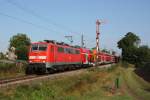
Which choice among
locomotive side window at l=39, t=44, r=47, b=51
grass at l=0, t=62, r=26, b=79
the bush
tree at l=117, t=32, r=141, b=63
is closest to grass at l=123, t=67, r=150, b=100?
locomotive side window at l=39, t=44, r=47, b=51

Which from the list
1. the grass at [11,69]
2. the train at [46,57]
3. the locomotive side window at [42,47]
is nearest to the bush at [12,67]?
the grass at [11,69]

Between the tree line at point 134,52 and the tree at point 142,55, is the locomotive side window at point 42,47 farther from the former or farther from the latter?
the tree at point 142,55

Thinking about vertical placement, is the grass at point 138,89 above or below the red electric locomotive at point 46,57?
below

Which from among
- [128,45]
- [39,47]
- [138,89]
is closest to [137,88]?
[138,89]

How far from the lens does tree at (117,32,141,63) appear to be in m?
124

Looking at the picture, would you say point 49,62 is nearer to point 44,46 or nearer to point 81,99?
point 44,46

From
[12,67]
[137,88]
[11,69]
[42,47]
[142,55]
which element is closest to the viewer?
[137,88]

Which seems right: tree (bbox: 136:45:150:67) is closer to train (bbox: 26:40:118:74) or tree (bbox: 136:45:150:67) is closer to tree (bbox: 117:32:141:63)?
tree (bbox: 117:32:141:63)

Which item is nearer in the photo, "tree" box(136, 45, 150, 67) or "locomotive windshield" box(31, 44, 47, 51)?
"locomotive windshield" box(31, 44, 47, 51)

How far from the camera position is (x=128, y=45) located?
142 m

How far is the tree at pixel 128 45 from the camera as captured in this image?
123688 millimetres

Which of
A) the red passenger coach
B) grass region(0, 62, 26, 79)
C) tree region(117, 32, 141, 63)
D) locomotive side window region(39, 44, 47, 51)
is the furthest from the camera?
tree region(117, 32, 141, 63)

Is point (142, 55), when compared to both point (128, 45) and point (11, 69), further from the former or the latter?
point (11, 69)

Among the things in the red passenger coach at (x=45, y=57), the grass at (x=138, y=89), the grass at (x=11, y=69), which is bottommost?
the grass at (x=138, y=89)
